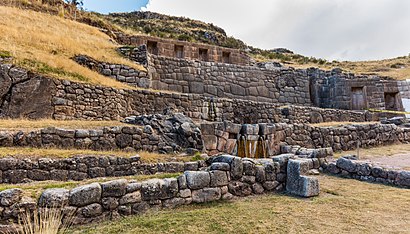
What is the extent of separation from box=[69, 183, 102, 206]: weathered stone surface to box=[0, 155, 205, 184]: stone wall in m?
3.32

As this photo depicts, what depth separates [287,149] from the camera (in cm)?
1126

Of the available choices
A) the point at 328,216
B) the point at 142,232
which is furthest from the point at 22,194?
the point at 328,216

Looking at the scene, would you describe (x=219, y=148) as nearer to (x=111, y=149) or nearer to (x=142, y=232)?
(x=111, y=149)

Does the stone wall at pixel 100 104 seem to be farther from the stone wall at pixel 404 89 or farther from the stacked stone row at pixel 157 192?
the stone wall at pixel 404 89

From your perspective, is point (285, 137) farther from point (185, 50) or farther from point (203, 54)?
point (185, 50)

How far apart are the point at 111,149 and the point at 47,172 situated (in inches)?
87.0

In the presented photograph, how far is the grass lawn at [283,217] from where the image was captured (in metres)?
4.17

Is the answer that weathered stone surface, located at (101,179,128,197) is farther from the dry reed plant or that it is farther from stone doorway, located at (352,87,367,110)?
stone doorway, located at (352,87,367,110)

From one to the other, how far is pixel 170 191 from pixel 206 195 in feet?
2.41

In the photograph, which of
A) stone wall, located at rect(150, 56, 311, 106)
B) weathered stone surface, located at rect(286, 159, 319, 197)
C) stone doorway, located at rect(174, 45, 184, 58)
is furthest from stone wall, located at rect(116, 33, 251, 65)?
weathered stone surface, located at rect(286, 159, 319, 197)

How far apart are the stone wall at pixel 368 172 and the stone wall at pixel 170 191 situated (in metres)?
2.19

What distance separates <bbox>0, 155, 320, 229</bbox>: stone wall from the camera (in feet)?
13.1

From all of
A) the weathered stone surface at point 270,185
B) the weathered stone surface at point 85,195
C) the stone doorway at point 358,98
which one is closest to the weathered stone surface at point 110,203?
the weathered stone surface at point 85,195

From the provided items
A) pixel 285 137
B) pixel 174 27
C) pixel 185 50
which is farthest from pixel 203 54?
pixel 174 27
